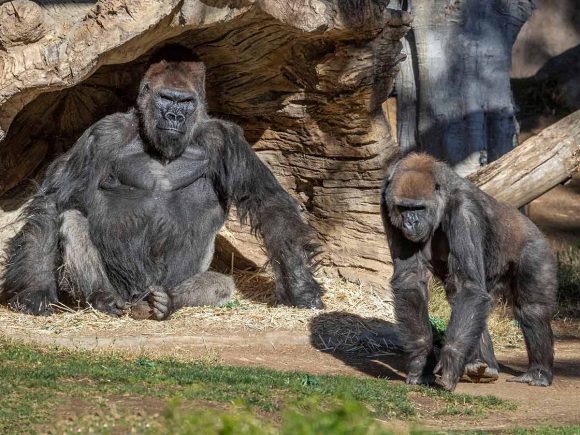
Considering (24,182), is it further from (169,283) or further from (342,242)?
(342,242)

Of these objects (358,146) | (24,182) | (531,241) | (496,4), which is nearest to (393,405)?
(531,241)

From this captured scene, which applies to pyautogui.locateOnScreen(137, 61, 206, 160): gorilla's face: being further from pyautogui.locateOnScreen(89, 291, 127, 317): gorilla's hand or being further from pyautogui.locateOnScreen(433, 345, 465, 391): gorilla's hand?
pyautogui.locateOnScreen(433, 345, 465, 391): gorilla's hand

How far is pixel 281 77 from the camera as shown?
8.57m

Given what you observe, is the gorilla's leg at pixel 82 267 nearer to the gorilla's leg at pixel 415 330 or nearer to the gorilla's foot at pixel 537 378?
the gorilla's leg at pixel 415 330

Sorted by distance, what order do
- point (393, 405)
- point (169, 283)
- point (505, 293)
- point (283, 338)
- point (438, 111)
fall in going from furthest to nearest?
point (438, 111), point (169, 283), point (283, 338), point (505, 293), point (393, 405)

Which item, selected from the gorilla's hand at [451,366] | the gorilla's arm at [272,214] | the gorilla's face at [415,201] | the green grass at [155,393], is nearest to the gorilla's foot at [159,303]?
the gorilla's arm at [272,214]

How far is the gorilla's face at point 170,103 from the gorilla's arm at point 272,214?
1.01 ft

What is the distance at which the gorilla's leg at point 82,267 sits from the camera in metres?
7.68

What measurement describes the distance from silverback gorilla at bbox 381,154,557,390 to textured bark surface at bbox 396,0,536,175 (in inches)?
147

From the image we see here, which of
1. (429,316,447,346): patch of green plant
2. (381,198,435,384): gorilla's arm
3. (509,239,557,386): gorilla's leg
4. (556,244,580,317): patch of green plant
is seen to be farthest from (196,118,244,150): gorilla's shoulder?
(556,244,580,317): patch of green plant

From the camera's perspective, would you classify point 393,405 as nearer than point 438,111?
Yes

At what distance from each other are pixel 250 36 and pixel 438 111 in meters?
2.83

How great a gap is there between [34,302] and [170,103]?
1802mm

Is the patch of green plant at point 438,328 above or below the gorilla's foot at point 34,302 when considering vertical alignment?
above
